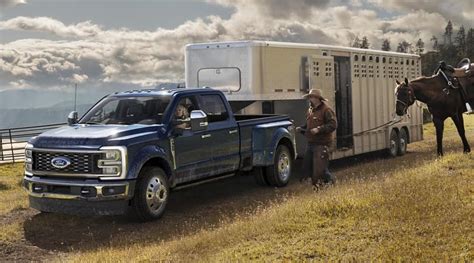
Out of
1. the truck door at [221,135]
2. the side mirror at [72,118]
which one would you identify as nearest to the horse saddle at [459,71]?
the truck door at [221,135]

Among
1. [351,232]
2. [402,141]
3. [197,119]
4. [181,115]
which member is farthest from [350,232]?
[402,141]

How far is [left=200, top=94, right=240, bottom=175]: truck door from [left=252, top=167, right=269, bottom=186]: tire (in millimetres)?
972

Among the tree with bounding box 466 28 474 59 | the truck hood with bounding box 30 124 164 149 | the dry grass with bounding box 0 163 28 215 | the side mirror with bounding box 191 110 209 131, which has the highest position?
the tree with bounding box 466 28 474 59

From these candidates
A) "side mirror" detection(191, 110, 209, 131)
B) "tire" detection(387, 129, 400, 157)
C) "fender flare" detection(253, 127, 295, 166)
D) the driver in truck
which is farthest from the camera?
"tire" detection(387, 129, 400, 157)

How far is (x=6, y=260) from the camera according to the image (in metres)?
7.83

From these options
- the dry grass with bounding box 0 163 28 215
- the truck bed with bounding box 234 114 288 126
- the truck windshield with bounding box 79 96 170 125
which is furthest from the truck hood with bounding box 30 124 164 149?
the truck bed with bounding box 234 114 288 126

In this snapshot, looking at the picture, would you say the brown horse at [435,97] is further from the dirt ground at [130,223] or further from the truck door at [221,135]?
the truck door at [221,135]

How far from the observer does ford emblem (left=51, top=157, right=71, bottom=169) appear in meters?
8.99

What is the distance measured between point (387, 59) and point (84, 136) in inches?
472

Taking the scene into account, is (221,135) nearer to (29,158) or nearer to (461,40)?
(29,158)

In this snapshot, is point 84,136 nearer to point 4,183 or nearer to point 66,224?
point 66,224

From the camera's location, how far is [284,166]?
41.6ft

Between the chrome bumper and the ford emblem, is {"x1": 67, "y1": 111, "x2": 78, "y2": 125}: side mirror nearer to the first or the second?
the ford emblem

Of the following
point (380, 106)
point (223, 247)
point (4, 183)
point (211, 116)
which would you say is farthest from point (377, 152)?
point (223, 247)
